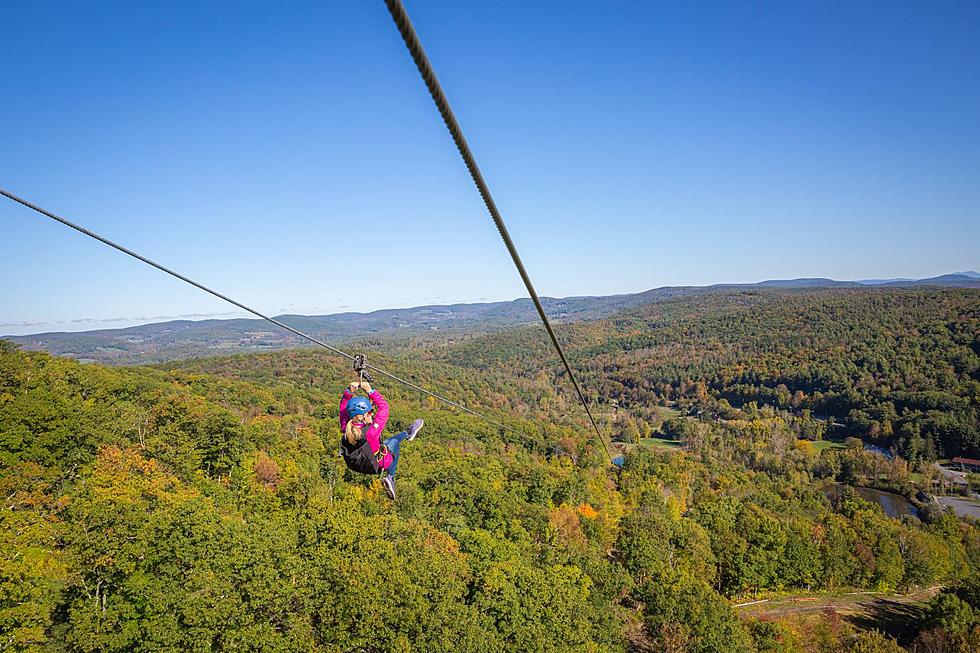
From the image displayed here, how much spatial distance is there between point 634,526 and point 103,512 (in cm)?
2888

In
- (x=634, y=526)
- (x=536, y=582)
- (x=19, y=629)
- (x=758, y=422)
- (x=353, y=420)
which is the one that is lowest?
(x=758, y=422)

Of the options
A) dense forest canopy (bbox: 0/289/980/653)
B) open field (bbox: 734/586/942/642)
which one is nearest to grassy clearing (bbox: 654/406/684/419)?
dense forest canopy (bbox: 0/289/980/653)

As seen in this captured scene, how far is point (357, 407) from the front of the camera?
6.58m

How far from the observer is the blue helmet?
656 cm

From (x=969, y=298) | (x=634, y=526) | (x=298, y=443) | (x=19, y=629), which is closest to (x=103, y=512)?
(x=19, y=629)

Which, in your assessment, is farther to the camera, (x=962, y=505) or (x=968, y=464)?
(x=968, y=464)

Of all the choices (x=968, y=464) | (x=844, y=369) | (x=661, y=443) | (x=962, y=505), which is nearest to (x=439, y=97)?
(x=962, y=505)

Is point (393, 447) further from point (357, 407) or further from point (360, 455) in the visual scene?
point (357, 407)

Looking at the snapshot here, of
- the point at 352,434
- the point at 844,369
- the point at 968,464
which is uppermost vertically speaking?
the point at 352,434

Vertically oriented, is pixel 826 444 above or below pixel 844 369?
below

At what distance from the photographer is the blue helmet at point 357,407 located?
656 cm

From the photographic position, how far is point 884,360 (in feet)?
399

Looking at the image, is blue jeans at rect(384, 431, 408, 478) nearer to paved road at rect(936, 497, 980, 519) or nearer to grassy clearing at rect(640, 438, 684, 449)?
paved road at rect(936, 497, 980, 519)

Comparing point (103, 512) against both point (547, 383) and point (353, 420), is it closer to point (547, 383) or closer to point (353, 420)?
point (353, 420)
